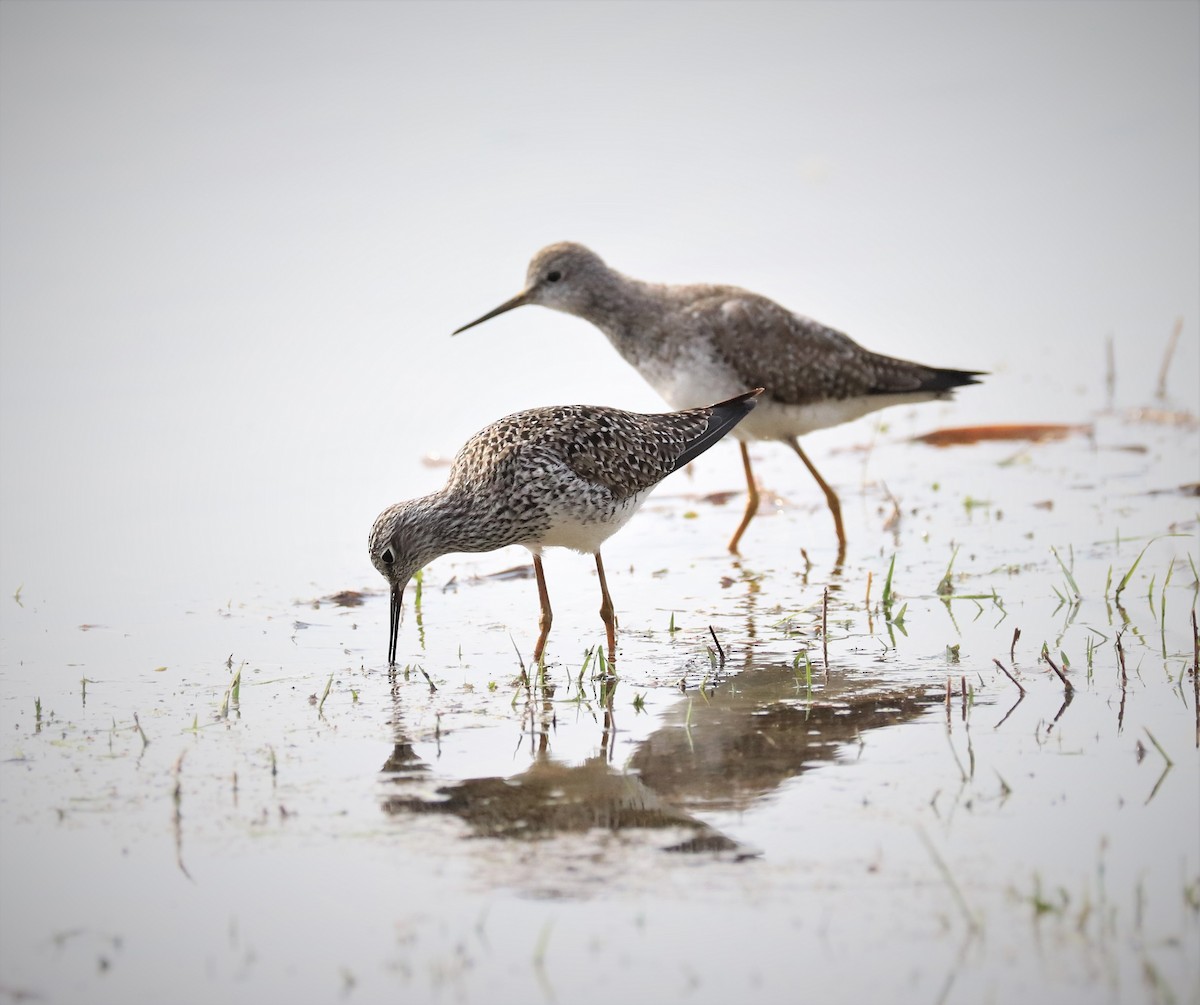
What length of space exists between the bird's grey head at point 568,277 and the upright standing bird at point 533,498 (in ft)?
8.79

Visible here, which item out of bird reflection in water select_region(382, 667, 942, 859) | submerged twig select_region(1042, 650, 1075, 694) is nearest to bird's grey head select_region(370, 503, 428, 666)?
bird reflection in water select_region(382, 667, 942, 859)

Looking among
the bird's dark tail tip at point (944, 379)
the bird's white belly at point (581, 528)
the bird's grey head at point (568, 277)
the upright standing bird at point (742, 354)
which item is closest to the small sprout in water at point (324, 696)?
the bird's white belly at point (581, 528)

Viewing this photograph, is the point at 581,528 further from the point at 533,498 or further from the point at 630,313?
the point at 630,313

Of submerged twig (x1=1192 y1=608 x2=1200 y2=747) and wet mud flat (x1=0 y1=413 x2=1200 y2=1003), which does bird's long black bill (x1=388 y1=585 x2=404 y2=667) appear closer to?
wet mud flat (x1=0 y1=413 x2=1200 y2=1003)

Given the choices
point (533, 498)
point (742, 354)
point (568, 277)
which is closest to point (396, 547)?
point (533, 498)

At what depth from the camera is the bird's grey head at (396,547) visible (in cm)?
717

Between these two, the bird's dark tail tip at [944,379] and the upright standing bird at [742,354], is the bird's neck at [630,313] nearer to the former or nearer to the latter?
the upright standing bird at [742,354]

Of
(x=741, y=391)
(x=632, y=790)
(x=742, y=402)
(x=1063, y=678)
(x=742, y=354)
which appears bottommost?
(x=632, y=790)

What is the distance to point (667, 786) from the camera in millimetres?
5449

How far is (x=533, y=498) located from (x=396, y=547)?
709 mm

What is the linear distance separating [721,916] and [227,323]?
9833 mm

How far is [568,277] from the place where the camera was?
34.3ft

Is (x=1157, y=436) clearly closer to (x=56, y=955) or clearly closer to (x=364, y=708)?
(x=364, y=708)

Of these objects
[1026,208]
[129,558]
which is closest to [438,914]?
[129,558]
